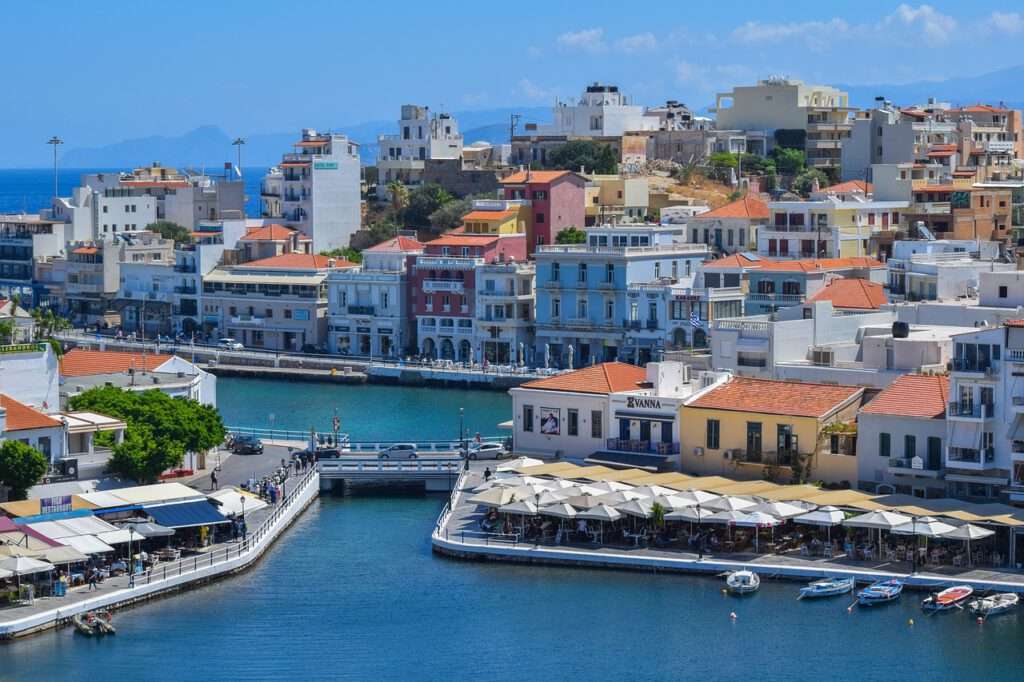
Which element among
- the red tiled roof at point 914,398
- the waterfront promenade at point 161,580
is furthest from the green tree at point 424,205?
the red tiled roof at point 914,398

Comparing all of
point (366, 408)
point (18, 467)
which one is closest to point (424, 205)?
point (366, 408)

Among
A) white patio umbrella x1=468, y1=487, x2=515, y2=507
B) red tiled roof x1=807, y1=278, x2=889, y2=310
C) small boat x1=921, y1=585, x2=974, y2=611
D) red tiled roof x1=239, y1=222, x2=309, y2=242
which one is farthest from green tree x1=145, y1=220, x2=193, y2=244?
small boat x1=921, y1=585, x2=974, y2=611

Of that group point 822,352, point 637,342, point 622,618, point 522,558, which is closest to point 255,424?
point 637,342

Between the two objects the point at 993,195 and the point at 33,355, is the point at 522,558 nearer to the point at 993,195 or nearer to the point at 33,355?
the point at 33,355

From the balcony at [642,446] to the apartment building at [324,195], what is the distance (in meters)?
55.0

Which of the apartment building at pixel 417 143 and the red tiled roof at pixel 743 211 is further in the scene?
the apartment building at pixel 417 143

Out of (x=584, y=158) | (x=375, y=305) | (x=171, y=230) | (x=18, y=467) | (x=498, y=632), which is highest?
(x=584, y=158)

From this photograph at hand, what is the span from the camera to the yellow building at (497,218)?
8919 cm

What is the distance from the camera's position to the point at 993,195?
88.1 meters

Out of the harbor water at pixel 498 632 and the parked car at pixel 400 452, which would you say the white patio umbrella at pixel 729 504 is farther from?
the parked car at pixel 400 452

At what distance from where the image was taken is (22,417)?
47.9m

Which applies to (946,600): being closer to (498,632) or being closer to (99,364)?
(498,632)

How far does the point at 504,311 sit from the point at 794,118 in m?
32.0

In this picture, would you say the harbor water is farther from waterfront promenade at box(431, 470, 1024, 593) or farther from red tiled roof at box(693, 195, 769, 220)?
red tiled roof at box(693, 195, 769, 220)
